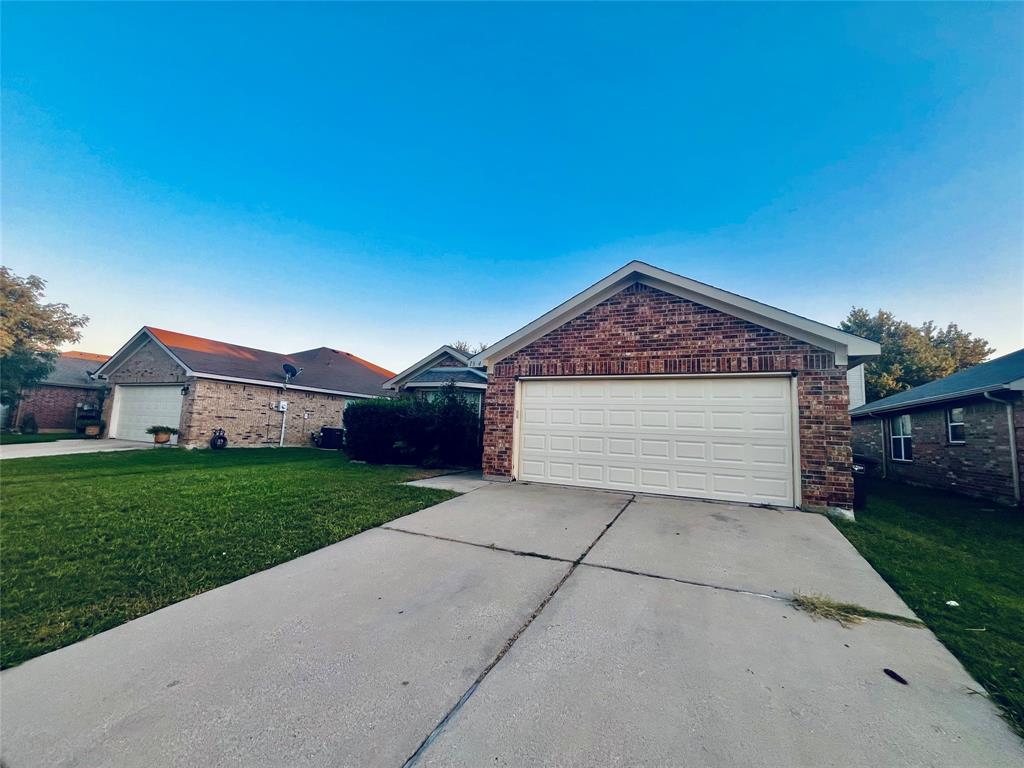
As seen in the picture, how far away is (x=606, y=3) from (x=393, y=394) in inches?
711

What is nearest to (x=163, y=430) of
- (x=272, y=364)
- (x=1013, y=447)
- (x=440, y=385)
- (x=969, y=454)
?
(x=272, y=364)

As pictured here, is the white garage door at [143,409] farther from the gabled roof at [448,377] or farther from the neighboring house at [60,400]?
the gabled roof at [448,377]

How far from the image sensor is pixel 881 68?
726 cm

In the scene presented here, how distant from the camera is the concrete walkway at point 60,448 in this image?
1169 centimetres

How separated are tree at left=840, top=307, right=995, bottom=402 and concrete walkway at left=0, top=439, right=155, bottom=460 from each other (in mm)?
39208

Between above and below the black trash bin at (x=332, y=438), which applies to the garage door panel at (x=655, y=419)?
above

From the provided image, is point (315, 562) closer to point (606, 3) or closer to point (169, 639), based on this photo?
point (169, 639)

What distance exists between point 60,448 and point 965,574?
21.9 metres

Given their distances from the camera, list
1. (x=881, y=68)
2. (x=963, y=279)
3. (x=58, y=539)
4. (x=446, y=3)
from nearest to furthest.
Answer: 1. (x=58, y=539)
2. (x=881, y=68)
3. (x=446, y=3)
4. (x=963, y=279)

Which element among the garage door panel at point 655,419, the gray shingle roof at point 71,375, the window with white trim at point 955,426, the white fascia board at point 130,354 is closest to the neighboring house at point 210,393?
the white fascia board at point 130,354

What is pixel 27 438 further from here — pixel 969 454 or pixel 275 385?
pixel 969 454

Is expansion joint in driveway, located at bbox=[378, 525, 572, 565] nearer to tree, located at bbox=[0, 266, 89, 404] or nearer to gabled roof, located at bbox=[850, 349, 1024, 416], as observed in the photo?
gabled roof, located at bbox=[850, 349, 1024, 416]

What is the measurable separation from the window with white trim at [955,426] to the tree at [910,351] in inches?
766

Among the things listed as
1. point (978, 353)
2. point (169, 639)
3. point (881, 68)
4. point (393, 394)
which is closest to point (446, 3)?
point (881, 68)
